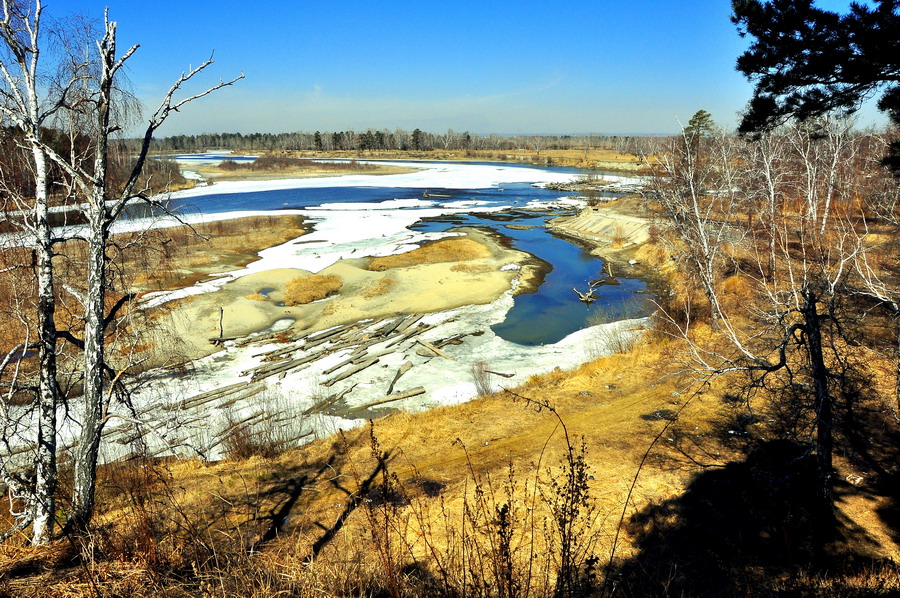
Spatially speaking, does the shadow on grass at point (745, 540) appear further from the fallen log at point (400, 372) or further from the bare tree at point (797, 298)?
the fallen log at point (400, 372)

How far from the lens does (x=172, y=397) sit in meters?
16.9

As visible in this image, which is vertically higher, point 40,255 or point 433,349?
point 40,255

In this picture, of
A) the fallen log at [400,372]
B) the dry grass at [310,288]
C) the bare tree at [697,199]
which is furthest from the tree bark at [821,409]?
the dry grass at [310,288]

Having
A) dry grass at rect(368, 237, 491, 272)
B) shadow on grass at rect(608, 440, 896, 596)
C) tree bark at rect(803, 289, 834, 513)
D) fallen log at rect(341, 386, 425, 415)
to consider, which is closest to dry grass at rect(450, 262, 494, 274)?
dry grass at rect(368, 237, 491, 272)

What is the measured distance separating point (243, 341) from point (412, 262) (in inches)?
599

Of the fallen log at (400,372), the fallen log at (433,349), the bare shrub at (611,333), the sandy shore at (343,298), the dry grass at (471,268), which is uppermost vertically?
the dry grass at (471,268)

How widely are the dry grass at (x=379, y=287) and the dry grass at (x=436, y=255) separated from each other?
11.7 feet

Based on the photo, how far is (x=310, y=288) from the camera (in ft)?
93.8

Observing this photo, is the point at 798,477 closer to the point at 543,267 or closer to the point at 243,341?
the point at 243,341

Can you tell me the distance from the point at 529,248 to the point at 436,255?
28.0 feet

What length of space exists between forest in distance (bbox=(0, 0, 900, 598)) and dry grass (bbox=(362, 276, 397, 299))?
310 mm

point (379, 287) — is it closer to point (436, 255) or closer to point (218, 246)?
point (436, 255)

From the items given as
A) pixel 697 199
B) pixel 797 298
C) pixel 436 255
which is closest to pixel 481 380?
pixel 797 298

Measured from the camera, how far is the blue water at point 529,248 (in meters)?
24.6
